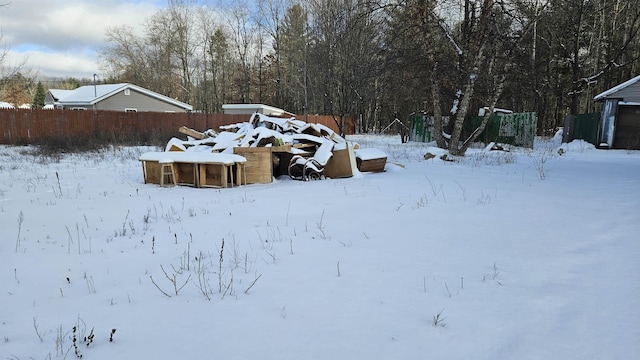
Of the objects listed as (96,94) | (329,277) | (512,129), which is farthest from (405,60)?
(96,94)

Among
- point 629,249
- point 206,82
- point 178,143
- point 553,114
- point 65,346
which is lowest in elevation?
point 65,346

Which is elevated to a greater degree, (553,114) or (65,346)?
(553,114)

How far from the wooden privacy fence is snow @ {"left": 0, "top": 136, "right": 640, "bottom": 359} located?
54.3 feet

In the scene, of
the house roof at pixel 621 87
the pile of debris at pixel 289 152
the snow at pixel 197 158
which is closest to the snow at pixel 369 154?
the pile of debris at pixel 289 152

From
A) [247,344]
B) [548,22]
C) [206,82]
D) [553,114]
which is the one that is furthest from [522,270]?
[206,82]

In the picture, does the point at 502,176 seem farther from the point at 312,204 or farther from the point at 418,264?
the point at 418,264

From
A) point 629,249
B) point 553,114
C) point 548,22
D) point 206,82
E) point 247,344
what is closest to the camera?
point 247,344

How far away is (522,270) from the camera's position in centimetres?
304

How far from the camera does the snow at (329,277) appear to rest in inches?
85.0

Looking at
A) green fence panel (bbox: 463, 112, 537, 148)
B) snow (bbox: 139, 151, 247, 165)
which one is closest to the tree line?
green fence panel (bbox: 463, 112, 537, 148)

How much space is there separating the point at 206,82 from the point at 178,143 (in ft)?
127

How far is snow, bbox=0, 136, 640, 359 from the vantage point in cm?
216

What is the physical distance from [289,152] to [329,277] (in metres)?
5.64

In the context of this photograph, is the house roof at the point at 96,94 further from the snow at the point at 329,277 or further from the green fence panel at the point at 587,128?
the green fence panel at the point at 587,128
